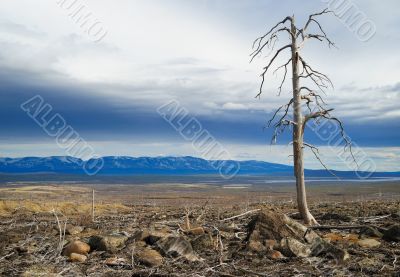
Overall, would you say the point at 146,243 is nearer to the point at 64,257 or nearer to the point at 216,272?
the point at 64,257

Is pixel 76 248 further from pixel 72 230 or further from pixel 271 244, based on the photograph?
pixel 271 244

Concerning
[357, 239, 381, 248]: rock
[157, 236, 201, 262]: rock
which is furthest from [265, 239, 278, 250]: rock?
[357, 239, 381, 248]: rock

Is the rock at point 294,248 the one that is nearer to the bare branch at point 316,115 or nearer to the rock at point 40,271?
the rock at point 40,271

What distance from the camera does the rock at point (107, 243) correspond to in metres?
10.3

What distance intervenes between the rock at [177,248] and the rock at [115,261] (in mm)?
864

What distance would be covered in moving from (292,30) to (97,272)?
10.8 metres

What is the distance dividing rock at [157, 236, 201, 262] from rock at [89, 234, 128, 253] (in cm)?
110

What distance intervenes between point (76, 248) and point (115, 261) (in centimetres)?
127

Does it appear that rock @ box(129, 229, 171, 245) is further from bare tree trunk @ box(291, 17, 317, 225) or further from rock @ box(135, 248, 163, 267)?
bare tree trunk @ box(291, 17, 317, 225)

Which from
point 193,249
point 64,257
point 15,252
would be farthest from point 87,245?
point 193,249

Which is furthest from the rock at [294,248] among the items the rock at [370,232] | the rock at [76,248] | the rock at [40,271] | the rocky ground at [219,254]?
the rock at [40,271]

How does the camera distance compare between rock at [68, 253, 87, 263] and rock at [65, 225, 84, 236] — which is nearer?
rock at [68, 253, 87, 263]

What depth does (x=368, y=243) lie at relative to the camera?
1049cm

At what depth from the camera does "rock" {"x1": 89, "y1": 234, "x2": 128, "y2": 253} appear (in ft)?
33.9
